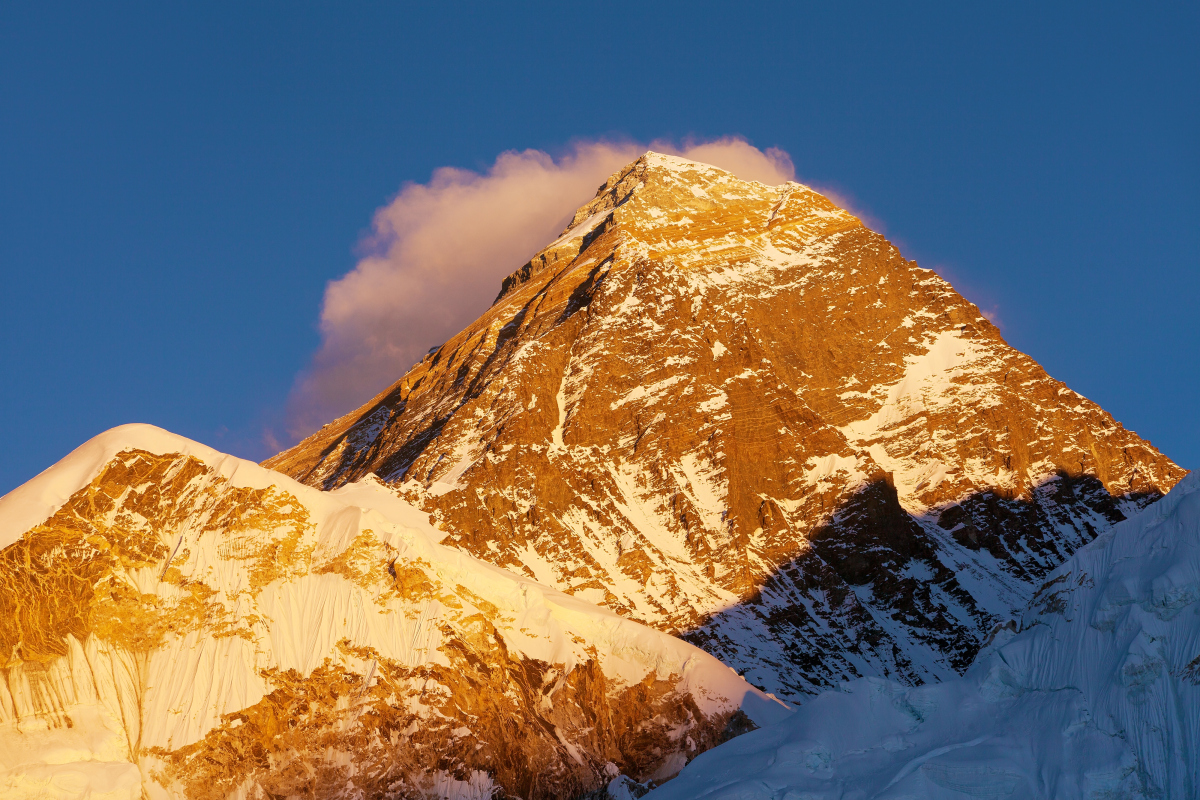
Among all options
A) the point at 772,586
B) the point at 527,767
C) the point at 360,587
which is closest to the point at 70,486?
the point at 360,587

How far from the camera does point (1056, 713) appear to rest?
54000 mm

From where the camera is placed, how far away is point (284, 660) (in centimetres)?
9956

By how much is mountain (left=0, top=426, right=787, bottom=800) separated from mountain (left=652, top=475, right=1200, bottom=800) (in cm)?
3971

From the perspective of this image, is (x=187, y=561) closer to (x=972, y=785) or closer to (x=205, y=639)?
(x=205, y=639)

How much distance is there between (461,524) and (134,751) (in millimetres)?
86651

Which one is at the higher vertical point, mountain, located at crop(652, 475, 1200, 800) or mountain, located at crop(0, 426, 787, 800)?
mountain, located at crop(0, 426, 787, 800)

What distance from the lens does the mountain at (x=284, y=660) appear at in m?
92.8

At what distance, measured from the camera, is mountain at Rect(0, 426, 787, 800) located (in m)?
92.8

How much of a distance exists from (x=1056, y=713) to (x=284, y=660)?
204 feet

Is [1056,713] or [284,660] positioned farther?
[284,660]

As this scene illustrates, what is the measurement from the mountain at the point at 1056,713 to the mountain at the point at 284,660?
3971 centimetres

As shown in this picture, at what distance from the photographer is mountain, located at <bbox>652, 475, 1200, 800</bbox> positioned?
51.0 metres

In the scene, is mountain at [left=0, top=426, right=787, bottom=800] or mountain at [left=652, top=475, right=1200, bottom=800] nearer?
mountain at [left=652, top=475, right=1200, bottom=800]

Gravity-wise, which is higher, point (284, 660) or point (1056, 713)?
point (284, 660)
